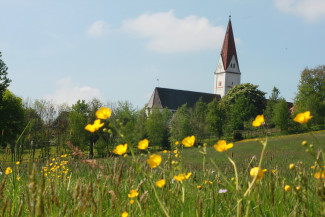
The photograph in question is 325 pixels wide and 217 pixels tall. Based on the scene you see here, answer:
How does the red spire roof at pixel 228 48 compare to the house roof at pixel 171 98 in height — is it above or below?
above

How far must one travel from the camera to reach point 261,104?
52469 mm

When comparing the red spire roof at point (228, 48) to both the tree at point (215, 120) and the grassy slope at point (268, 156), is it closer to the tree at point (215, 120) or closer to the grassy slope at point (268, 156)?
the tree at point (215, 120)

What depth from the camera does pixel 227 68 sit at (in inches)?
3233

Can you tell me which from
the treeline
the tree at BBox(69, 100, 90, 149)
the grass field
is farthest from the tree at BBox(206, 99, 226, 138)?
the grass field

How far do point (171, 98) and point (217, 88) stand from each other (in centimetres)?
2007

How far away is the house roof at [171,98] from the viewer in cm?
6919

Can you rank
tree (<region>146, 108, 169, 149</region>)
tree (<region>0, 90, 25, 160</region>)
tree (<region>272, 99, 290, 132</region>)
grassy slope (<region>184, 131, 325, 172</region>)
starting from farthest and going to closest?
tree (<region>146, 108, 169, 149</region>) < tree (<region>272, 99, 290, 132</region>) < tree (<region>0, 90, 25, 160</region>) < grassy slope (<region>184, 131, 325, 172</region>)

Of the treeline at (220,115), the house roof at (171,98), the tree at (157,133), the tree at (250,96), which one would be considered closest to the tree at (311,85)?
the treeline at (220,115)

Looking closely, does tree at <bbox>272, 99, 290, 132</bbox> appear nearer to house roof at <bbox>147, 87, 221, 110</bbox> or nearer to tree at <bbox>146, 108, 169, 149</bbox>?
tree at <bbox>146, 108, 169, 149</bbox>

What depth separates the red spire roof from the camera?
260 ft

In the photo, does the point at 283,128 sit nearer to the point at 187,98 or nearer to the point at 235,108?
the point at 235,108

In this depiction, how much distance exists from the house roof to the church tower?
10279mm

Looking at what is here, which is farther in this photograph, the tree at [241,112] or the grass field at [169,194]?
the tree at [241,112]

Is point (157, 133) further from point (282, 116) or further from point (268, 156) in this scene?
point (268, 156)
